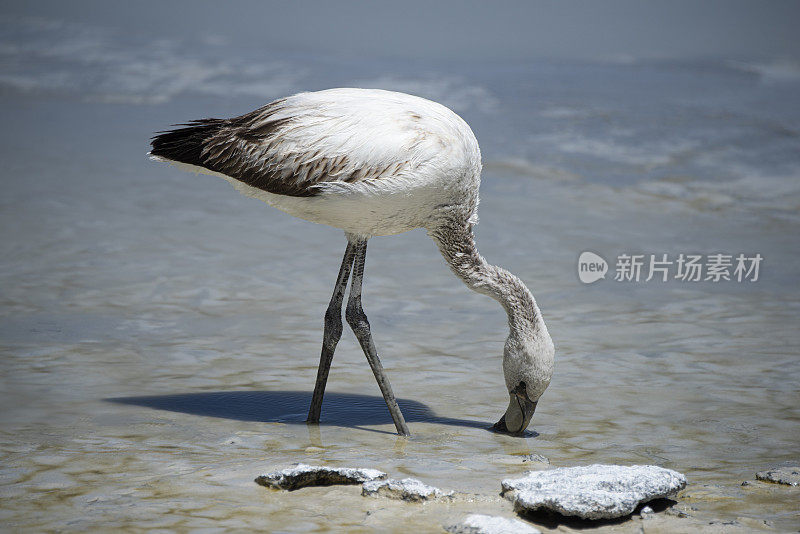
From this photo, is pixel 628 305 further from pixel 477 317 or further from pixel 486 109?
pixel 486 109

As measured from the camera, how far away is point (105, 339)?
785 cm

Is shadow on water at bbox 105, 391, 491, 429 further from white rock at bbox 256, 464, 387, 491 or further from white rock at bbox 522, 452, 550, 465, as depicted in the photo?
white rock at bbox 256, 464, 387, 491

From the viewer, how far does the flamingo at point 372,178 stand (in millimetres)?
5715

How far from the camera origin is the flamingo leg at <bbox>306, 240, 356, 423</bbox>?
6156 mm

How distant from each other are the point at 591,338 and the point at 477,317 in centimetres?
124

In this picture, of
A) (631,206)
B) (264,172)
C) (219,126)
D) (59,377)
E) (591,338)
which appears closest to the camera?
(264,172)

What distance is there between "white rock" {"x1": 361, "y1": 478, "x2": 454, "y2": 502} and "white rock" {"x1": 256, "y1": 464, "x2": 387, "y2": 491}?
10 cm

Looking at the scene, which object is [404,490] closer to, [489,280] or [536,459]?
[536,459]

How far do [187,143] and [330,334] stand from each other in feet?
5.33

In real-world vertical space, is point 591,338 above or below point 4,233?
below

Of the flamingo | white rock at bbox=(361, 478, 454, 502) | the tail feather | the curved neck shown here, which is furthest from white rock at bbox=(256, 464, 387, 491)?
the tail feather

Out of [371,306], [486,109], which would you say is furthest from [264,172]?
[486,109]

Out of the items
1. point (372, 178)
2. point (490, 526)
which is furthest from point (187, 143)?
point (490, 526)

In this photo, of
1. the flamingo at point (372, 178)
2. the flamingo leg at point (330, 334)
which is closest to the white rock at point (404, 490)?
the flamingo at point (372, 178)
